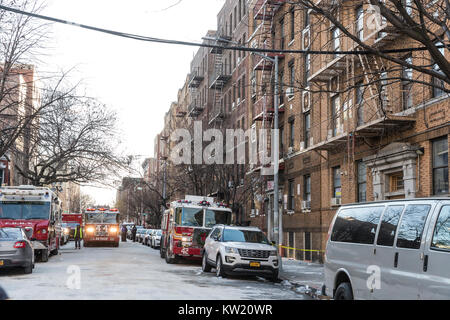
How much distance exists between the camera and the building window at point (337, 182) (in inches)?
915

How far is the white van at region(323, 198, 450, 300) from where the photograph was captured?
6707 millimetres

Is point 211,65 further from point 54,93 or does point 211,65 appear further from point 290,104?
point 54,93

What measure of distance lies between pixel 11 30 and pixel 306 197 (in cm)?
1530

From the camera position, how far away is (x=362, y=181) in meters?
21.3

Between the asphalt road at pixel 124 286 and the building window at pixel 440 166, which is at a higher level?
the building window at pixel 440 166

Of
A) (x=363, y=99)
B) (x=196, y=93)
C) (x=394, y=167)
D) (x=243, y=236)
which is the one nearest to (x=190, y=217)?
(x=243, y=236)

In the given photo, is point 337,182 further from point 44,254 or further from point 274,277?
point 44,254

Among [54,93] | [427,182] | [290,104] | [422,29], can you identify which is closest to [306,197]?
[290,104]

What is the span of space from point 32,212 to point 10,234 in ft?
22.9

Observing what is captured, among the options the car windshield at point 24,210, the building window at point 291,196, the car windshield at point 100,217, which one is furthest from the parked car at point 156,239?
the car windshield at point 24,210

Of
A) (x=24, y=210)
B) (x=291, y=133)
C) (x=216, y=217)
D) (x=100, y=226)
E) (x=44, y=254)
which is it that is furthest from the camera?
(x=100, y=226)

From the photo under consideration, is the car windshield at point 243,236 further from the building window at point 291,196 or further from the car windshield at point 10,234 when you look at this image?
the building window at point 291,196

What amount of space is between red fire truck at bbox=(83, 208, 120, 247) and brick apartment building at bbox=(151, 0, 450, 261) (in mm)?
9447

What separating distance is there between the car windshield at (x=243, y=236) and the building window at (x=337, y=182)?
6325 mm
